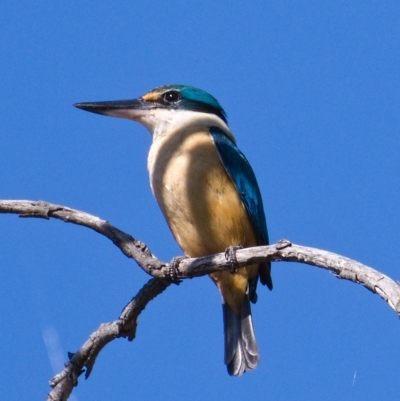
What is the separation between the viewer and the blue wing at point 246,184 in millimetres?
5078

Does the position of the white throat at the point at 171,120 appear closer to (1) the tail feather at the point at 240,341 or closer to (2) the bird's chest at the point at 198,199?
(2) the bird's chest at the point at 198,199

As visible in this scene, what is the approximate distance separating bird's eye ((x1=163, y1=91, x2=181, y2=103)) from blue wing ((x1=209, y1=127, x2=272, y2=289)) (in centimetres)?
55

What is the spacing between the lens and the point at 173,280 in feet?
13.3

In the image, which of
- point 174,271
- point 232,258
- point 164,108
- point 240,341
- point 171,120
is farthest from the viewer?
point 164,108

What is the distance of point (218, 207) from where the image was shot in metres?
4.92

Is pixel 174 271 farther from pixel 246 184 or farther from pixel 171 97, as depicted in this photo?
pixel 171 97

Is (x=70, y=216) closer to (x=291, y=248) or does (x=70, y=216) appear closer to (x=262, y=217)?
(x=291, y=248)

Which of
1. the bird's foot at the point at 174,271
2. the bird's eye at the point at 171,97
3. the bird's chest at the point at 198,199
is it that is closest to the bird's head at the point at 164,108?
the bird's eye at the point at 171,97

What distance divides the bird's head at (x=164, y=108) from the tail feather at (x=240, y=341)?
4.06 ft

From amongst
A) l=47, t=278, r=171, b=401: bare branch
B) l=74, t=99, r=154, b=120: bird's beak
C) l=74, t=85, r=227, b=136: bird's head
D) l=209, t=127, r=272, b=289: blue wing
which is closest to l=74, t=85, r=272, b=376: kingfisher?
l=209, t=127, r=272, b=289: blue wing

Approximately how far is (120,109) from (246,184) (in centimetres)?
109

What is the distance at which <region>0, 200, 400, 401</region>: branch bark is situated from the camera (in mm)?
3473

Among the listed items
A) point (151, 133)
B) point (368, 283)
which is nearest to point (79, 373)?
point (368, 283)

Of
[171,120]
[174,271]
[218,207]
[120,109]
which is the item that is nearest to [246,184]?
[218,207]
